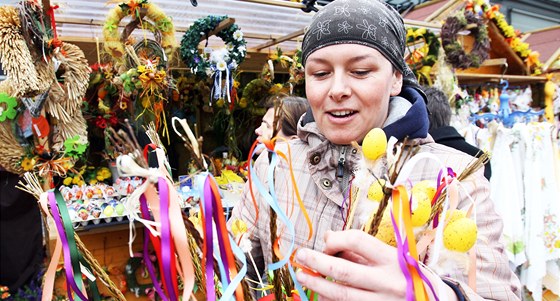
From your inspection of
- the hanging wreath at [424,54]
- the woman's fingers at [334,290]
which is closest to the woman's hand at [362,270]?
the woman's fingers at [334,290]

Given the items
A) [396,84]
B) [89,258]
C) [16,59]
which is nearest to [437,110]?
[396,84]

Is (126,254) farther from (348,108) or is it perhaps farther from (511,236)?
(511,236)

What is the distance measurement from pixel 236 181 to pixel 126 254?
2.85ft

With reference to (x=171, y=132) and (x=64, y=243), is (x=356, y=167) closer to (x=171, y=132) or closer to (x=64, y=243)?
(x=64, y=243)

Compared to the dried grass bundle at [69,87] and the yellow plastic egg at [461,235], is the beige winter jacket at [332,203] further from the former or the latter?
the dried grass bundle at [69,87]

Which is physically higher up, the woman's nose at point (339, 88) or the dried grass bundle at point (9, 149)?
the woman's nose at point (339, 88)

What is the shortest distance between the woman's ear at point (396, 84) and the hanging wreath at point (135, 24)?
157 centimetres

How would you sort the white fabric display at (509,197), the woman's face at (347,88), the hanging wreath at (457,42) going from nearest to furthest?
the woman's face at (347,88) < the white fabric display at (509,197) < the hanging wreath at (457,42)

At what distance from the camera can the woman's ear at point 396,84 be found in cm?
84

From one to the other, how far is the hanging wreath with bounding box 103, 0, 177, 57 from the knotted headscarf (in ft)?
4.86

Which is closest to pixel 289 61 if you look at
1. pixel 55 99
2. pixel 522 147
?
pixel 55 99

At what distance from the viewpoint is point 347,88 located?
0.70 m

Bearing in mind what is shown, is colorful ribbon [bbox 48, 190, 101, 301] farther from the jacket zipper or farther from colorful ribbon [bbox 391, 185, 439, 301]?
the jacket zipper

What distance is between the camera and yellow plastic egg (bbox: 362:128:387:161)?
1.47 ft
